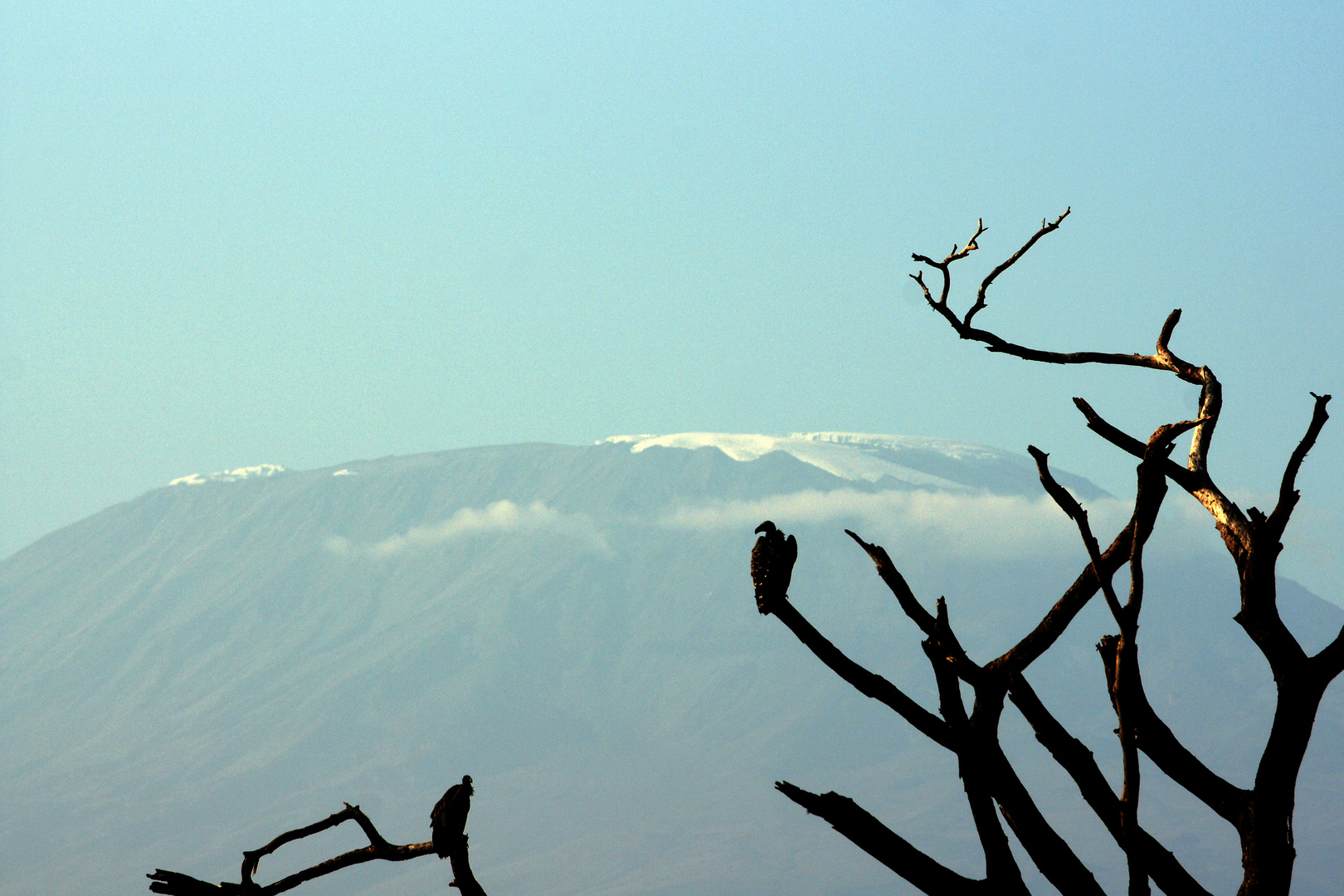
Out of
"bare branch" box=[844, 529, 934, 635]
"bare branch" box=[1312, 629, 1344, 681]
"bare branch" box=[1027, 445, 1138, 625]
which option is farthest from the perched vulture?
"bare branch" box=[1312, 629, 1344, 681]

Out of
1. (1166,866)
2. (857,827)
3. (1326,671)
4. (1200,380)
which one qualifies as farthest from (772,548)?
(1200,380)

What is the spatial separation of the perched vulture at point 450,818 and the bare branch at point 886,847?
2.77 ft

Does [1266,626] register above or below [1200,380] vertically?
below

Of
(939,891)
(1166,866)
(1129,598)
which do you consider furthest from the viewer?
(1166,866)

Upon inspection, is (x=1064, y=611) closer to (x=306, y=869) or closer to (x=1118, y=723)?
(x=1118, y=723)

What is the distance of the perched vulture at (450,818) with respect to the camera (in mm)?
3215

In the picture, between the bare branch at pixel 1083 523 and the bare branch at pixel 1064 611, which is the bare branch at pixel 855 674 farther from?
the bare branch at pixel 1083 523

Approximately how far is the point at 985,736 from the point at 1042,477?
22.8 inches

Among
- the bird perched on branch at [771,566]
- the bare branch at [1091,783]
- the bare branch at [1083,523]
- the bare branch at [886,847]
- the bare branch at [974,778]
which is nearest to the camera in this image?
the bare branch at [1083,523]

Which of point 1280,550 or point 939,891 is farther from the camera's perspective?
point 1280,550

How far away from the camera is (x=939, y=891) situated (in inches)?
112

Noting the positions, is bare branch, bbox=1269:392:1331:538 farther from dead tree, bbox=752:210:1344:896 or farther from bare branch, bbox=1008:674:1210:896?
bare branch, bbox=1008:674:1210:896

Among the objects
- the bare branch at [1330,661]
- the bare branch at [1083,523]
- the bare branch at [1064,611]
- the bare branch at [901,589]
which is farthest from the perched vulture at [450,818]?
the bare branch at [1330,661]

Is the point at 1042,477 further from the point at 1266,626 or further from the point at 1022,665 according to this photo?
the point at 1266,626
